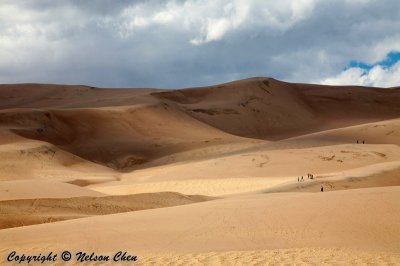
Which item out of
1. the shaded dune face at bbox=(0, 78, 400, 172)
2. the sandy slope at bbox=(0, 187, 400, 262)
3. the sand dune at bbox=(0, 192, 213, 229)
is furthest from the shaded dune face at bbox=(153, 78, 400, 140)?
the sandy slope at bbox=(0, 187, 400, 262)

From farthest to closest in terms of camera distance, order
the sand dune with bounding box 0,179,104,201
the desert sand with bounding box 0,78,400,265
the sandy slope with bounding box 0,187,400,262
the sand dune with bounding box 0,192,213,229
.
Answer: the sand dune with bounding box 0,179,104,201 < the sand dune with bounding box 0,192,213,229 < the desert sand with bounding box 0,78,400,265 < the sandy slope with bounding box 0,187,400,262

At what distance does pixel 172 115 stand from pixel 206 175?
683 inches

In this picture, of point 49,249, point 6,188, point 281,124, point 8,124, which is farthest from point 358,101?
point 49,249

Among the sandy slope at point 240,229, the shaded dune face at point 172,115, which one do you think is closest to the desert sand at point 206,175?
the sandy slope at point 240,229

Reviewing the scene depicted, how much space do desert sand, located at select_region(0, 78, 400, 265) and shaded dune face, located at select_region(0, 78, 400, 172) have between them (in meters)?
0.13

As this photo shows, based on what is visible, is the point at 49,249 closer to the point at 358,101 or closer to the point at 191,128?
the point at 191,128

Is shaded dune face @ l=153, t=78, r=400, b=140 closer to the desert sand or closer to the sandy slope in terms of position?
the desert sand

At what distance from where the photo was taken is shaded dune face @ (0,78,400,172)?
29.6m

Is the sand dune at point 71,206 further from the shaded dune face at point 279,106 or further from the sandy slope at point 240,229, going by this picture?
the shaded dune face at point 279,106

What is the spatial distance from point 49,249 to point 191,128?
92.2 ft

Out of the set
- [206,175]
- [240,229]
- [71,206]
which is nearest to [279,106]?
[206,175]

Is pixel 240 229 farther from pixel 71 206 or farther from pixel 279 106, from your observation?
pixel 279 106

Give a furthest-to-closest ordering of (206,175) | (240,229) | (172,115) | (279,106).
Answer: (279,106) < (172,115) < (206,175) < (240,229)

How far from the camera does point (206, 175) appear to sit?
20.9 meters
